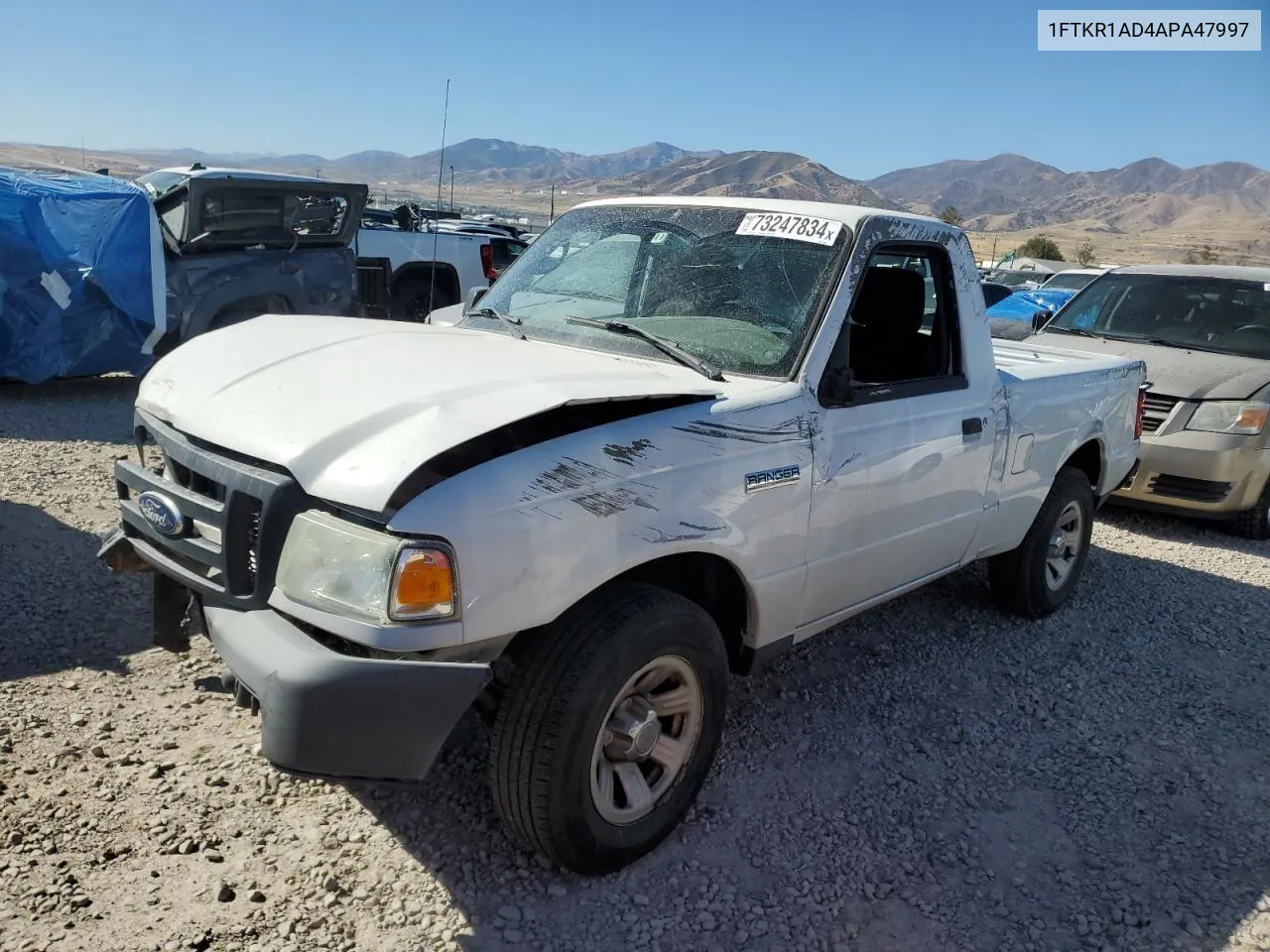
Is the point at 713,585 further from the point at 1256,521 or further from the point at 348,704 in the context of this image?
the point at 1256,521

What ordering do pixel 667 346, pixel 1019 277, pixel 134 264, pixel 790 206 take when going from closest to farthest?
pixel 667 346 < pixel 790 206 < pixel 134 264 < pixel 1019 277


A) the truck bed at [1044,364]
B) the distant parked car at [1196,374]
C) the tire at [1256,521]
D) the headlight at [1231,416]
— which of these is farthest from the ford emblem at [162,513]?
the tire at [1256,521]

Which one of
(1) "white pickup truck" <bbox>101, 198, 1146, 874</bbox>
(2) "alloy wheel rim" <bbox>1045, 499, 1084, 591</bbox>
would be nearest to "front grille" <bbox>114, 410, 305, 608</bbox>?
(1) "white pickup truck" <bbox>101, 198, 1146, 874</bbox>

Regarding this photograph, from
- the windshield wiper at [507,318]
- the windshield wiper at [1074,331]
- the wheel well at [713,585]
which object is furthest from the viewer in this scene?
the windshield wiper at [1074,331]

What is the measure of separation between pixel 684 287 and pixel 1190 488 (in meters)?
5.11

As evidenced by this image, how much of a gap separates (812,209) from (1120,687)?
8.52 ft

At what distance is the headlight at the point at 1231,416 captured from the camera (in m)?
6.74

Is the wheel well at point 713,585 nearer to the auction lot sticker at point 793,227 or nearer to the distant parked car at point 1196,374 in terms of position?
the auction lot sticker at point 793,227

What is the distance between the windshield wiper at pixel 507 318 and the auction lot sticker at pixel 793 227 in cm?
90

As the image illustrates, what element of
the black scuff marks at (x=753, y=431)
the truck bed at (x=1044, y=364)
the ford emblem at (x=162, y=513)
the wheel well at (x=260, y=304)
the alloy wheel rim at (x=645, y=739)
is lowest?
the alloy wheel rim at (x=645, y=739)

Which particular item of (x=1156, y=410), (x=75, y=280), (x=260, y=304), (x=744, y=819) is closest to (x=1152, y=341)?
(x=1156, y=410)

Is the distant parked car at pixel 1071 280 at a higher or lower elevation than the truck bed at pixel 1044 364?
higher

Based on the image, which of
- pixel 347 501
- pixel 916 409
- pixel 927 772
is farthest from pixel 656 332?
pixel 927 772

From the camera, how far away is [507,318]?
383cm
